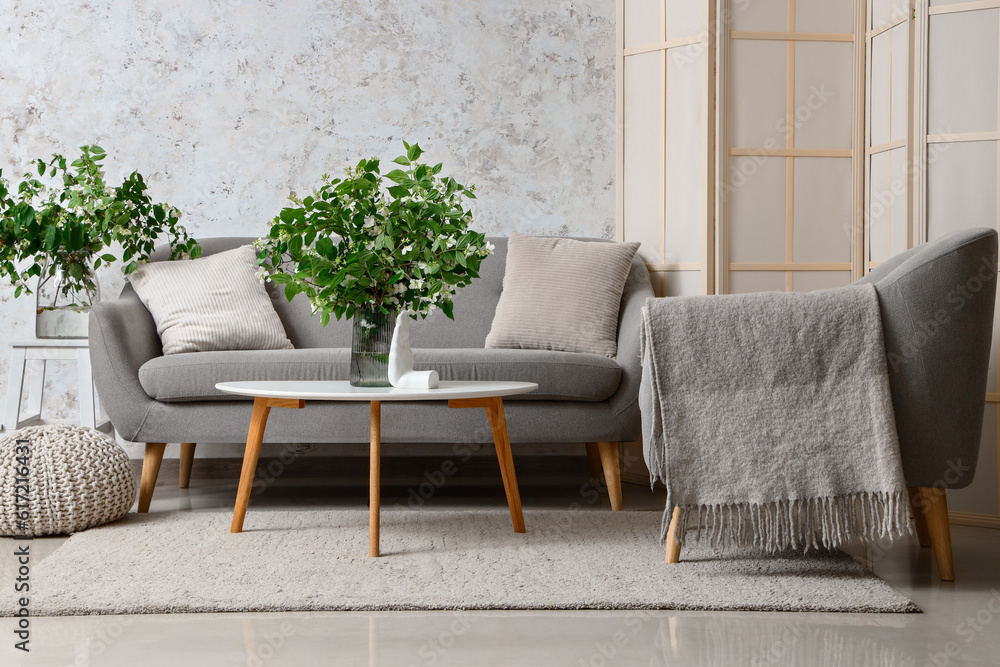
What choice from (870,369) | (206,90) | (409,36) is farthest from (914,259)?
(206,90)

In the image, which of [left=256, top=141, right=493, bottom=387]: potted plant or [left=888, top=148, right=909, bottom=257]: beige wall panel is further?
[left=888, top=148, right=909, bottom=257]: beige wall panel

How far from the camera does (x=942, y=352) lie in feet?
6.03

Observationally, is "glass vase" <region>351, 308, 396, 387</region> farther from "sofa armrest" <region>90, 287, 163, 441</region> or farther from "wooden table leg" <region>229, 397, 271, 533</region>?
"sofa armrest" <region>90, 287, 163, 441</region>

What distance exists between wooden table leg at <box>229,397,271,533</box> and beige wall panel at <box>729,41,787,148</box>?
1835 mm

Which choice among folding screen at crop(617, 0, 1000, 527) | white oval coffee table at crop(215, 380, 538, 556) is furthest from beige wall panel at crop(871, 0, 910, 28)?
white oval coffee table at crop(215, 380, 538, 556)

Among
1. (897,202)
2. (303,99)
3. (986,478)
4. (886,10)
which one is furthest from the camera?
(303,99)

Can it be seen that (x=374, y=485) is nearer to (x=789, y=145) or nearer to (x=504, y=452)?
(x=504, y=452)

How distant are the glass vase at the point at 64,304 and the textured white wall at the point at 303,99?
16.3 inches

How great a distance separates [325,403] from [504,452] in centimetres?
63

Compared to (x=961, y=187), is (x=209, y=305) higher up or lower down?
lower down

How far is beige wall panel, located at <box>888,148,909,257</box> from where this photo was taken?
8.46ft

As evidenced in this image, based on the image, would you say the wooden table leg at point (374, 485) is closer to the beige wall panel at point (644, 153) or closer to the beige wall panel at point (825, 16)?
the beige wall panel at point (644, 153)

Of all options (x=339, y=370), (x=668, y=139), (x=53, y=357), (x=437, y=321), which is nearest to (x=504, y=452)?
(x=339, y=370)

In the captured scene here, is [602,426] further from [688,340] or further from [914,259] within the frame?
[914,259]
